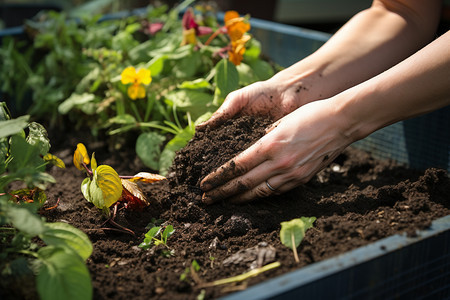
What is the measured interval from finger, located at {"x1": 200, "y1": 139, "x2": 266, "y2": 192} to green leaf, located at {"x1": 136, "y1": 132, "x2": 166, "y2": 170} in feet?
1.88

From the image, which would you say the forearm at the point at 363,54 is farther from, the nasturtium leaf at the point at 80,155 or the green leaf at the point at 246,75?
the nasturtium leaf at the point at 80,155

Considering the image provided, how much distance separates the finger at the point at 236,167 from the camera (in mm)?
1490

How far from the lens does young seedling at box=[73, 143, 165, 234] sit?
1484 millimetres

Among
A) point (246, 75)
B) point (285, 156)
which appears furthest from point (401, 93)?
point (246, 75)

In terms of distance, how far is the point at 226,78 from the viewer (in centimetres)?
205

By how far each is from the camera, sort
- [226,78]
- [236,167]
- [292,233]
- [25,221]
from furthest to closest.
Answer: [226,78] → [236,167] → [292,233] → [25,221]

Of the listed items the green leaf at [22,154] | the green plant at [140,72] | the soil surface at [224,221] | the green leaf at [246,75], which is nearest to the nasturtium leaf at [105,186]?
the soil surface at [224,221]

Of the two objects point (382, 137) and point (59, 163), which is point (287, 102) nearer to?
point (382, 137)

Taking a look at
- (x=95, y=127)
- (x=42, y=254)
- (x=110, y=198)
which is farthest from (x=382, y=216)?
(x=95, y=127)

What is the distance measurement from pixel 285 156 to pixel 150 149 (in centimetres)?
83

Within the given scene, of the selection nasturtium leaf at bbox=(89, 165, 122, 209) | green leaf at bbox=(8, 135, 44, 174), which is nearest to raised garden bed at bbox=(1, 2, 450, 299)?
nasturtium leaf at bbox=(89, 165, 122, 209)

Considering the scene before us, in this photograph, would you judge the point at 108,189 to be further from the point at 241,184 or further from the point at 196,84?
the point at 196,84

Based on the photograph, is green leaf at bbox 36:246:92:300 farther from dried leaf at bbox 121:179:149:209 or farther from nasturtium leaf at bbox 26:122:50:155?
dried leaf at bbox 121:179:149:209

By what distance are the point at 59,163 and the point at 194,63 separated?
3.51 ft
